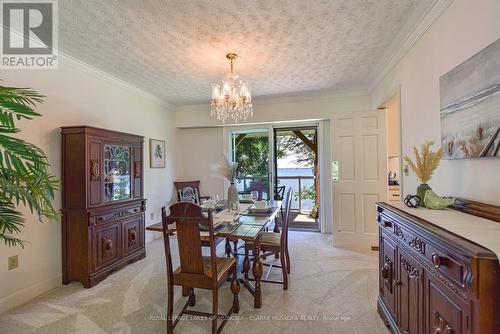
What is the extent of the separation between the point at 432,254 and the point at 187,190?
4.18 metres

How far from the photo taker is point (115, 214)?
10.2 ft

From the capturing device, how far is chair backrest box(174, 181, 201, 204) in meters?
4.81

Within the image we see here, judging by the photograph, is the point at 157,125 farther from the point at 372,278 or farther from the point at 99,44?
the point at 372,278

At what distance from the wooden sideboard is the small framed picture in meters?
3.70

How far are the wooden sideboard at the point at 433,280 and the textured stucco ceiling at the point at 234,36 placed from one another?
Answer: 1674 millimetres

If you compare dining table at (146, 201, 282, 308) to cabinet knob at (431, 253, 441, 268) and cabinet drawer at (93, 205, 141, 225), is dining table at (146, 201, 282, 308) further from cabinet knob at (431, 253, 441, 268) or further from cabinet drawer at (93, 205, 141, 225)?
cabinet knob at (431, 253, 441, 268)

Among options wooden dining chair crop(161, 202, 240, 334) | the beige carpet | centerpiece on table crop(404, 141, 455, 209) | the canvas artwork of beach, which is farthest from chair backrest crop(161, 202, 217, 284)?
the canvas artwork of beach

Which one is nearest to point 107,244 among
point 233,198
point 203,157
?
point 233,198

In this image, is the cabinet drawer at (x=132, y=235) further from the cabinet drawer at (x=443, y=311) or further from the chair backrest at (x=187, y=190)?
the cabinet drawer at (x=443, y=311)

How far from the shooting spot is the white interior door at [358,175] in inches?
149

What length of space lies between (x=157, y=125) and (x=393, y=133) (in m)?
4.33

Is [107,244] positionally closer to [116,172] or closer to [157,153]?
[116,172]

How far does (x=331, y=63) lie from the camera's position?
3.15 m

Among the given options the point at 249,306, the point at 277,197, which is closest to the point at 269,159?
the point at 277,197
